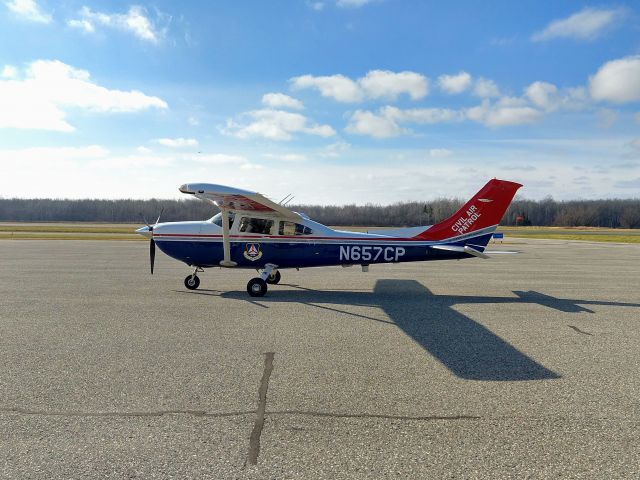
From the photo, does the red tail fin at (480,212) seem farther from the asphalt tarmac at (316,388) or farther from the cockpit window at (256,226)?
the cockpit window at (256,226)

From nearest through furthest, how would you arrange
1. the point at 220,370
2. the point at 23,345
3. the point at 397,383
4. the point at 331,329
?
the point at 397,383, the point at 220,370, the point at 23,345, the point at 331,329

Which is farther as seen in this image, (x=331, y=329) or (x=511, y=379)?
(x=331, y=329)

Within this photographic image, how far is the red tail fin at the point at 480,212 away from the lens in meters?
10.9

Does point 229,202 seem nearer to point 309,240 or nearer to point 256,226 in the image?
point 256,226

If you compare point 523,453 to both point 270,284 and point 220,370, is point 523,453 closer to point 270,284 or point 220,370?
point 220,370

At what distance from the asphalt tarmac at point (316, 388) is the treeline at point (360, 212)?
9805 centimetres

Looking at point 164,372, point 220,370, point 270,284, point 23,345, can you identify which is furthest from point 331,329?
point 270,284

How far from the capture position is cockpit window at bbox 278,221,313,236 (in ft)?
36.9

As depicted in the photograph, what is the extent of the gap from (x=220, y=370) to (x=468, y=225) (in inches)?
318

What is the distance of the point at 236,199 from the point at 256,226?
1.35m

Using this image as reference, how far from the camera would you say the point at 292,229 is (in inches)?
443

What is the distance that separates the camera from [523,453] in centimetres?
334

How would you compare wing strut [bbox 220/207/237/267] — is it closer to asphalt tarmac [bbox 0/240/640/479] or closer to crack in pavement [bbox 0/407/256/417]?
asphalt tarmac [bbox 0/240/640/479]

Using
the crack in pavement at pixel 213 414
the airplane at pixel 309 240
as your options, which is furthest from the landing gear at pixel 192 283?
the crack in pavement at pixel 213 414
